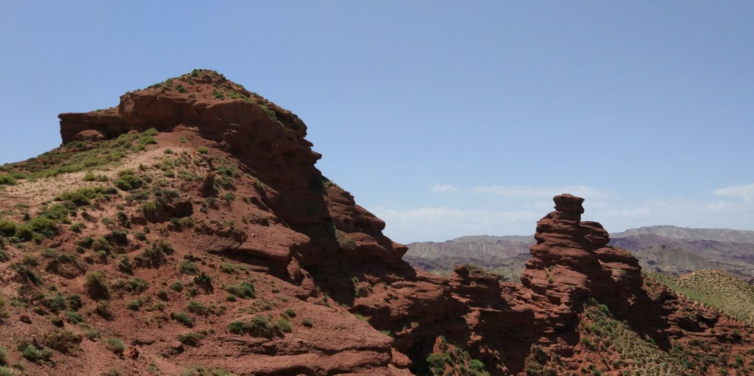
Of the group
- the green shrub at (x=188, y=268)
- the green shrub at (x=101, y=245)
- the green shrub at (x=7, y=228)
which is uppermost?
the green shrub at (x=7, y=228)

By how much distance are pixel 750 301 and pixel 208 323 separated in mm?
98796

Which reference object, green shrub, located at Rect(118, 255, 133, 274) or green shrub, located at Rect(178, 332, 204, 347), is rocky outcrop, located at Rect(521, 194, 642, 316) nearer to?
green shrub, located at Rect(178, 332, 204, 347)

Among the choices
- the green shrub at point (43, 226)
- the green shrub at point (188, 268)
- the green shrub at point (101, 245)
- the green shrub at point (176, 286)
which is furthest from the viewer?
the green shrub at point (188, 268)

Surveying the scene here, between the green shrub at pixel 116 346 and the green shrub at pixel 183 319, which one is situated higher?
the green shrub at pixel 183 319

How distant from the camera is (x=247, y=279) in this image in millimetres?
26250

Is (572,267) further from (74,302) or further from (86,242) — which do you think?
(74,302)

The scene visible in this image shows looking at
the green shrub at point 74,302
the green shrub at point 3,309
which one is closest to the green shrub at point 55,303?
the green shrub at point 74,302

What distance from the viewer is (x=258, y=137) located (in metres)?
38.3

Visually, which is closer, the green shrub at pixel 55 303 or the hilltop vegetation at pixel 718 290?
the green shrub at pixel 55 303

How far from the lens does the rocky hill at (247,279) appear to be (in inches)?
763

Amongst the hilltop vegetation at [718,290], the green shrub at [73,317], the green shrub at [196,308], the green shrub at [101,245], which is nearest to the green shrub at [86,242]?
the green shrub at [101,245]

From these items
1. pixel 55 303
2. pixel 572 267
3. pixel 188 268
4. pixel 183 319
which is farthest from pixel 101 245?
pixel 572 267

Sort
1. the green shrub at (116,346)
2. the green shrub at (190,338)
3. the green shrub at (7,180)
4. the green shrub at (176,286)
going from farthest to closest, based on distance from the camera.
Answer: the green shrub at (7,180) < the green shrub at (176,286) < the green shrub at (190,338) < the green shrub at (116,346)

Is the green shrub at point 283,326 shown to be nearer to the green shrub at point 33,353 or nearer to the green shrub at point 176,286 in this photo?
the green shrub at point 176,286
